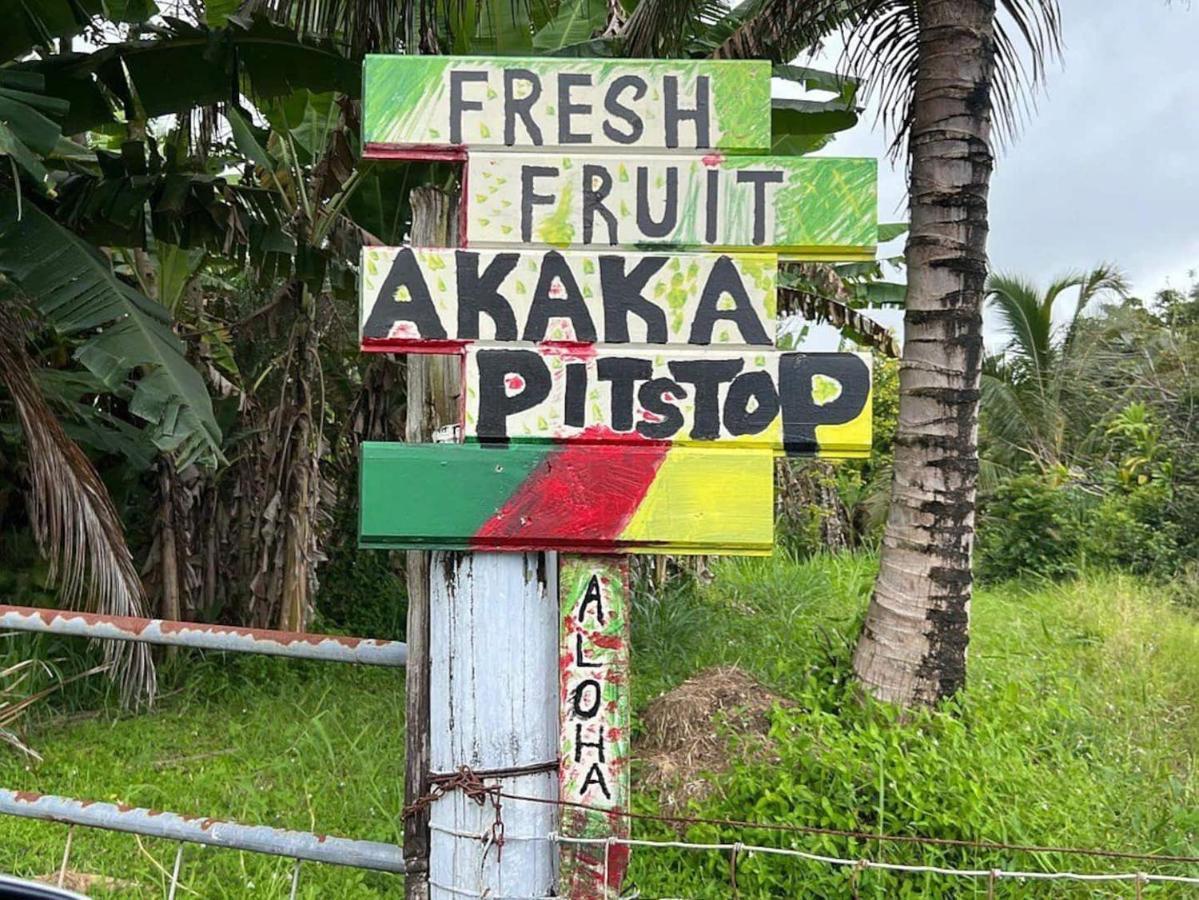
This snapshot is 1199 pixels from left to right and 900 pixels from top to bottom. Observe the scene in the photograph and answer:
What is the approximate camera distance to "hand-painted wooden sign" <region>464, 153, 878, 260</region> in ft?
5.82

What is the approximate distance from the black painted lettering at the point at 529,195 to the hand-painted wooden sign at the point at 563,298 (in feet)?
0.16

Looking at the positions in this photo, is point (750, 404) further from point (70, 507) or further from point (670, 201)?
point (70, 507)

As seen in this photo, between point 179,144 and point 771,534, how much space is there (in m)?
4.75

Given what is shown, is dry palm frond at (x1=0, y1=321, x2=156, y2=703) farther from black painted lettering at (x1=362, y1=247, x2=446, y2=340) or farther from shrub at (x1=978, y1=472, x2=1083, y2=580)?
shrub at (x1=978, y1=472, x2=1083, y2=580)

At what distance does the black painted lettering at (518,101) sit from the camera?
1.78 metres

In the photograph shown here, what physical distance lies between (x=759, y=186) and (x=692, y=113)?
190 millimetres

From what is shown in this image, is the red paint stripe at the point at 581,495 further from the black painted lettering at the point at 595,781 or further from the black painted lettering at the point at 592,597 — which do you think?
the black painted lettering at the point at 595,781

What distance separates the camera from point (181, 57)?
13.7 feet

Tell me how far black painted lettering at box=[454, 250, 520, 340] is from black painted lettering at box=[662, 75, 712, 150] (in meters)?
0.41

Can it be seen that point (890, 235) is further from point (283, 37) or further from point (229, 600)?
point (229, 600)

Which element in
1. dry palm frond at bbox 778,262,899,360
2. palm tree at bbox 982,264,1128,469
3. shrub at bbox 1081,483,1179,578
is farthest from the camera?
palm tree at bbox 982,264,1128,469

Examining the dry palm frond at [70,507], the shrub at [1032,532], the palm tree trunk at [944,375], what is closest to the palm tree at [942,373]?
the palm tree trunk at [944,375]

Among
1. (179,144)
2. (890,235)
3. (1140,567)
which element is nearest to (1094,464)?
(1140,567)

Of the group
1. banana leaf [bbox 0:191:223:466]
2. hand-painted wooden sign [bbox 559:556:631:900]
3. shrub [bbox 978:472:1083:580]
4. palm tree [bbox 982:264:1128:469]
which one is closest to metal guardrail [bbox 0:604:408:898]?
hand-painted wooden sign [bbox 559:556:631:900]
